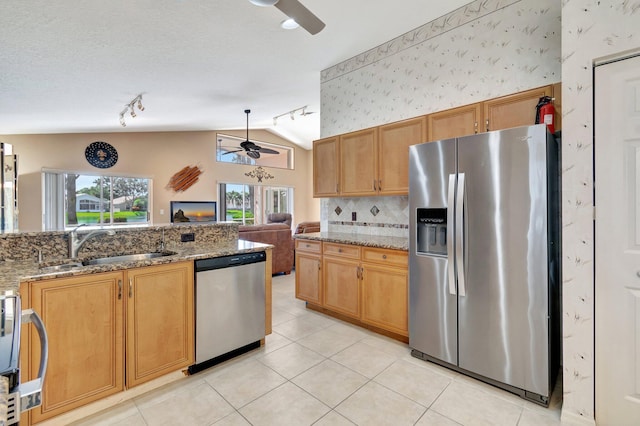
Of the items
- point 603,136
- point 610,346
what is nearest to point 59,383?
point 610,346

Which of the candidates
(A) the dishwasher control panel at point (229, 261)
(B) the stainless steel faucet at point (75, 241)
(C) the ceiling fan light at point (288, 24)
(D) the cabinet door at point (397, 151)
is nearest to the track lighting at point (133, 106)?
(C) the ceiling fan light at point (288, 24)

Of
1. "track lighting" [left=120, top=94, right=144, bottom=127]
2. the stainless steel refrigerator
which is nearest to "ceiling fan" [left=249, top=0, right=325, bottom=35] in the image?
the stainless steel refrigerator

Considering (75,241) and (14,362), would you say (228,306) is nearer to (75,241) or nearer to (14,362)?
(75,241)

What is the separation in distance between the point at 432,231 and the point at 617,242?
1.06m

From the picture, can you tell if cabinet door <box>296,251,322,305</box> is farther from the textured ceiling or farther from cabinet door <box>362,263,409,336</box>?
the textured ceiling

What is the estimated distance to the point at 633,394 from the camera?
1.56 metres

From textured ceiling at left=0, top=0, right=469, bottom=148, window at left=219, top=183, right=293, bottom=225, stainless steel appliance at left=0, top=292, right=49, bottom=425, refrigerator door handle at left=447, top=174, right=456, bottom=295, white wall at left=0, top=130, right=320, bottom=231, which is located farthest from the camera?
window at left=219, top=183, right=293, bottom=225

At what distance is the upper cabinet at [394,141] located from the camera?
2.33 meters

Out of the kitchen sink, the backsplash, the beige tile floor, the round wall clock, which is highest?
the round wall clock

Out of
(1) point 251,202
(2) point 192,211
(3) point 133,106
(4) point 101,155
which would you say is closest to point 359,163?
(3) point 133,106

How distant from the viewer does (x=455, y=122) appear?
2.65 m

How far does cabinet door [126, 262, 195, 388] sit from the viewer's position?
1.91 metres

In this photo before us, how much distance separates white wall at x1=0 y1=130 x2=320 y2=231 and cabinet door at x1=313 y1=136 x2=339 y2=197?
5.06 meters

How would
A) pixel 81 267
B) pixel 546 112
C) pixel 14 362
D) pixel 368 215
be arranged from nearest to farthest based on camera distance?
pixel 14 362, pixel 81 267, pixel 546 112, pixel 368 215
